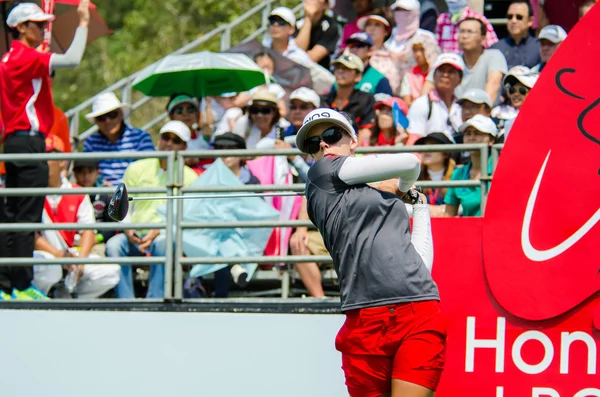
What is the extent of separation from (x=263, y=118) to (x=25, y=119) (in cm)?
201

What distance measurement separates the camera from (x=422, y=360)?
5.17 m

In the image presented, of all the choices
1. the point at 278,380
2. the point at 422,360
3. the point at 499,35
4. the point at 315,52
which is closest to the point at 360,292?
the point at 422,360

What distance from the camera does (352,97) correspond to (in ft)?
32.5

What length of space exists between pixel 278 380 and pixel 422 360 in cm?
248

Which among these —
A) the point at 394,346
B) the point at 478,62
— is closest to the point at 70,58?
the point at 478,62

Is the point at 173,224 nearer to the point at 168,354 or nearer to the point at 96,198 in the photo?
the point at 168,354

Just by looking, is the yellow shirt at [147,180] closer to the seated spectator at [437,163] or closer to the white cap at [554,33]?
the seated spectator at [437,163]

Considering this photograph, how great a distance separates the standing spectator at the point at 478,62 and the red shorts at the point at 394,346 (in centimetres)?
491

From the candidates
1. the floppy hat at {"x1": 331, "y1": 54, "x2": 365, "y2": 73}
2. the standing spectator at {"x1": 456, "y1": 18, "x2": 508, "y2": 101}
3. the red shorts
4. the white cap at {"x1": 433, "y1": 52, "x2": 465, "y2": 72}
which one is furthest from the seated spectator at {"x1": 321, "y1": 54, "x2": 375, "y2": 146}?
the red shorts

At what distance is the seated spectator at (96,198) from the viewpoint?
29.2ft

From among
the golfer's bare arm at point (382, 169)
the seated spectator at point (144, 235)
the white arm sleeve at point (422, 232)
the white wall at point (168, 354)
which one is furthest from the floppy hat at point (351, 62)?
the golfer's bare arm at point (382, 169)

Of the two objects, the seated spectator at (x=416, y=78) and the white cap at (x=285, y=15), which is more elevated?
the white cap at (x=285, y=15)

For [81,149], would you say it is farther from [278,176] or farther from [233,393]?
[233,393]

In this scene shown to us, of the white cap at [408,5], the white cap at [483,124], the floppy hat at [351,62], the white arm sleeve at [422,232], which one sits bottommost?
the white arm sleeve at [422,232]
